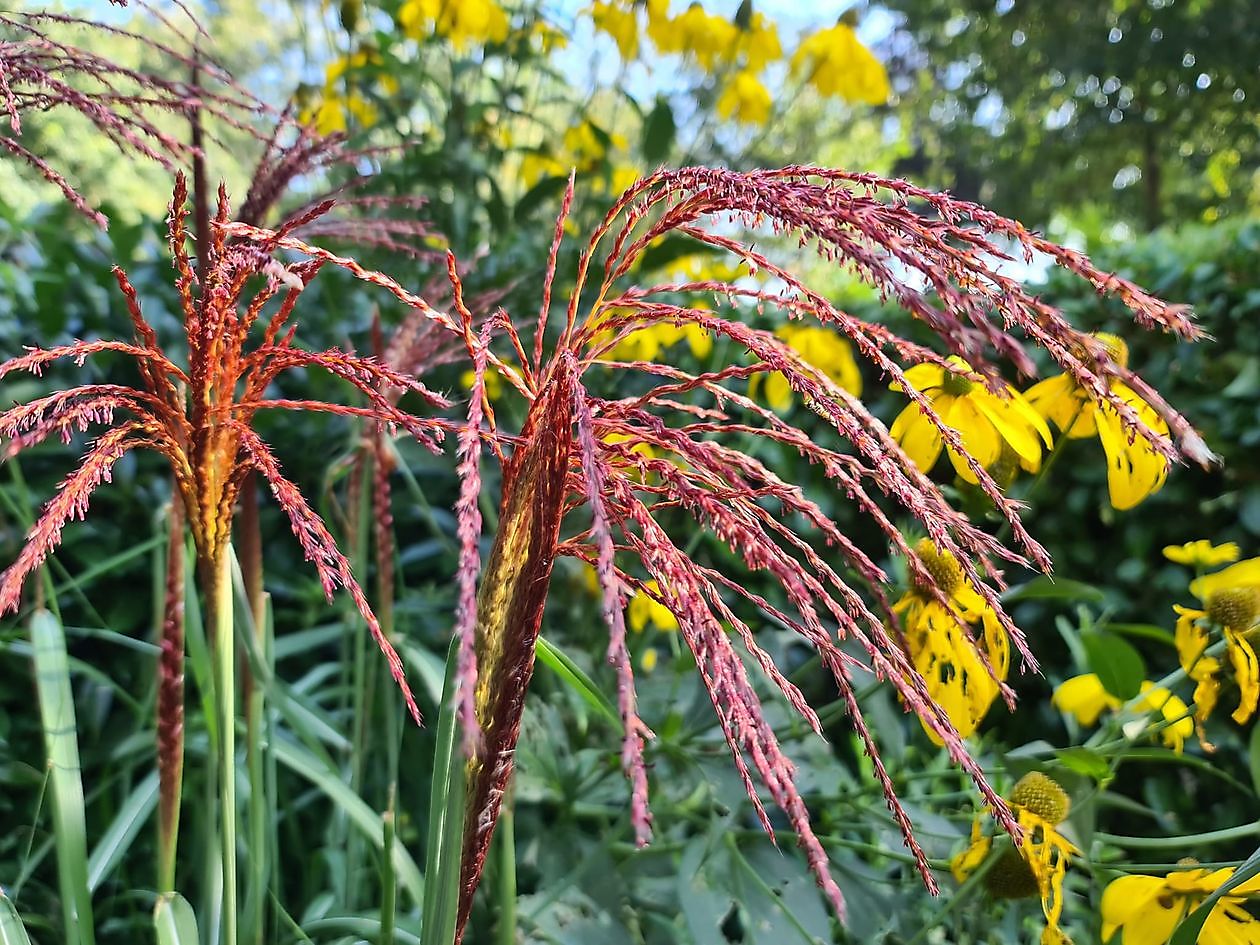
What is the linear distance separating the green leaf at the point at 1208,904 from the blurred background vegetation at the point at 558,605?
14 centimetres

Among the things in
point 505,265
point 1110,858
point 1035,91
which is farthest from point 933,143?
point 1110,858

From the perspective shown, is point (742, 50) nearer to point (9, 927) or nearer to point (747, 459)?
point (747, 459)

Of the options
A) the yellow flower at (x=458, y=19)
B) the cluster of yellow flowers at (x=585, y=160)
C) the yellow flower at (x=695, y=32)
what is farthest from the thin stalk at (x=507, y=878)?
the yellow flower at (x=695, y=32)

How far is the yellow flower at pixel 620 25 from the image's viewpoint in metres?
1.59

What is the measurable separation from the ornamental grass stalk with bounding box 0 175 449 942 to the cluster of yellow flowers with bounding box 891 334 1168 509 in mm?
355

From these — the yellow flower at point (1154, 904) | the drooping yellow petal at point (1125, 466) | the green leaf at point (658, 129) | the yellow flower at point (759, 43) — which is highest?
the yellow flower at point (759, 43)

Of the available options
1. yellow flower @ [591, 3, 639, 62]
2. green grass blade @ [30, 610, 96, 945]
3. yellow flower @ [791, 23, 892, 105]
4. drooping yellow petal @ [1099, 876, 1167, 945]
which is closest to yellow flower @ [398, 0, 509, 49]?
yellow flower @ [591, 3, 639, 62]

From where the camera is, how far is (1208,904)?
40cm

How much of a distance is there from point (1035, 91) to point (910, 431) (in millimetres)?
8712

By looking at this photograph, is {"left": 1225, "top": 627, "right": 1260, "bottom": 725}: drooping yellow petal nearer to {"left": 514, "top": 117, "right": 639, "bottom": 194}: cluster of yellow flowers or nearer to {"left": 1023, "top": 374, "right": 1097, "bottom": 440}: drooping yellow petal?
{"left": 1023, "top": 374, "right": 1097, "bottom": 440}: drooping yellow petal

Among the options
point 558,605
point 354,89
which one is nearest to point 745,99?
point 354,89

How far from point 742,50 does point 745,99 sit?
9 cm

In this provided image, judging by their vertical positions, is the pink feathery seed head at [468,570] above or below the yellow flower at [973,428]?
below

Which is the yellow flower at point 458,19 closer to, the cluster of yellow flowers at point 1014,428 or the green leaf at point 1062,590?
the cluster of yellow flowers at point 1014,428
